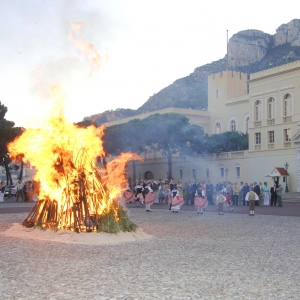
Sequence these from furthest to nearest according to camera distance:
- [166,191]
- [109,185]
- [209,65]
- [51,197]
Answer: [209,65], [166,191], [109,185], [51,197]

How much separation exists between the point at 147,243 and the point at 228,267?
13.0 feet

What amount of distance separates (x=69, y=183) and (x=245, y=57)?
13931 cm

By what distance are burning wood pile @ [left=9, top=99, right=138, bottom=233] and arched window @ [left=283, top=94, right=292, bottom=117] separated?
139ft

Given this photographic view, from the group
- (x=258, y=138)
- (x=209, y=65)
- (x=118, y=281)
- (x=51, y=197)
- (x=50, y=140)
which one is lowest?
(x=118, y=281)

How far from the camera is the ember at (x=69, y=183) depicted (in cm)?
1445

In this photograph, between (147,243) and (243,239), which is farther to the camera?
(243,239)

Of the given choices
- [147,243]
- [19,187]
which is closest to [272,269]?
[147,243]

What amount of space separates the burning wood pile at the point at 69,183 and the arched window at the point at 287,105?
42251 millimetres

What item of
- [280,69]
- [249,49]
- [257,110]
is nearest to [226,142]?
[257,110]

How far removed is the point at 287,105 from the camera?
55.5m

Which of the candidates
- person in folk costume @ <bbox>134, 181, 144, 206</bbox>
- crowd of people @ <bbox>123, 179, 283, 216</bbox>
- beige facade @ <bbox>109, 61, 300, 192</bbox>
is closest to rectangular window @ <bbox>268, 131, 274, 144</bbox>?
beige facade @ <bbox>109, 61, 300, 192</bbox>

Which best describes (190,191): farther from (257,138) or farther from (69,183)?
(257,138)

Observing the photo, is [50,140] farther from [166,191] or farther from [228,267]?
[166,191]

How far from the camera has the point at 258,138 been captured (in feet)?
193
